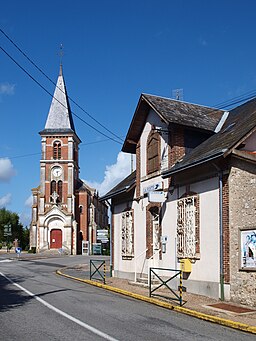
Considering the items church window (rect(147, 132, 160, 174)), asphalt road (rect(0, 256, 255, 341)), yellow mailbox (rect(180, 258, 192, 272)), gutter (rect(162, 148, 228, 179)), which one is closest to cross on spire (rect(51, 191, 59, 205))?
church window (rect(147, 132, 160, 174))

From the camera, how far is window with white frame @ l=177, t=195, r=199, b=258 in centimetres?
1677

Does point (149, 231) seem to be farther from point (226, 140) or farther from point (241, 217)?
point (241, 217)

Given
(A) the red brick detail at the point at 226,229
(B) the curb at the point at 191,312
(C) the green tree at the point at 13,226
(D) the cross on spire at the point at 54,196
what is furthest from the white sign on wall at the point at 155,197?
(C) the green tree at the point at 13,226

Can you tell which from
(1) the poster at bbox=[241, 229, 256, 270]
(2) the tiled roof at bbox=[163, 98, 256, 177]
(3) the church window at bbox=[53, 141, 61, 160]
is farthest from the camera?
(3) the church window at bbox=[53, 141, 61, 160]

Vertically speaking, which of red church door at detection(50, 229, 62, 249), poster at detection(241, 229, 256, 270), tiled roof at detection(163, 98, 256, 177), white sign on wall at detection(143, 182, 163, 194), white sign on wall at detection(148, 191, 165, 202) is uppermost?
tiled roof at detection(163, 98, 256, 177)

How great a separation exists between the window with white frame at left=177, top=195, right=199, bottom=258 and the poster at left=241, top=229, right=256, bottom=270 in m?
2.75

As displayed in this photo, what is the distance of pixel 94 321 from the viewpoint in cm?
1109

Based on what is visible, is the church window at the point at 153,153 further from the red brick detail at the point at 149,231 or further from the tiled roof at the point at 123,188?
the tiled roof at the point at 123,188

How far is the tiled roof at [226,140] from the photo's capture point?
14517 millimetres

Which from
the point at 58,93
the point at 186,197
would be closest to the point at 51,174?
the point at 58,93

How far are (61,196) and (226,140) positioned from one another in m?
57.2

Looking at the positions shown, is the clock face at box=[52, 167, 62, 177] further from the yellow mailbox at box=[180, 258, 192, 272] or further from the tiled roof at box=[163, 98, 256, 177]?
the yellow mailbox at box=[180, 258, 192, 272]

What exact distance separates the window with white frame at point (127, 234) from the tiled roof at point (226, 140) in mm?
5634

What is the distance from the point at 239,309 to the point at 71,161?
60.1 m
